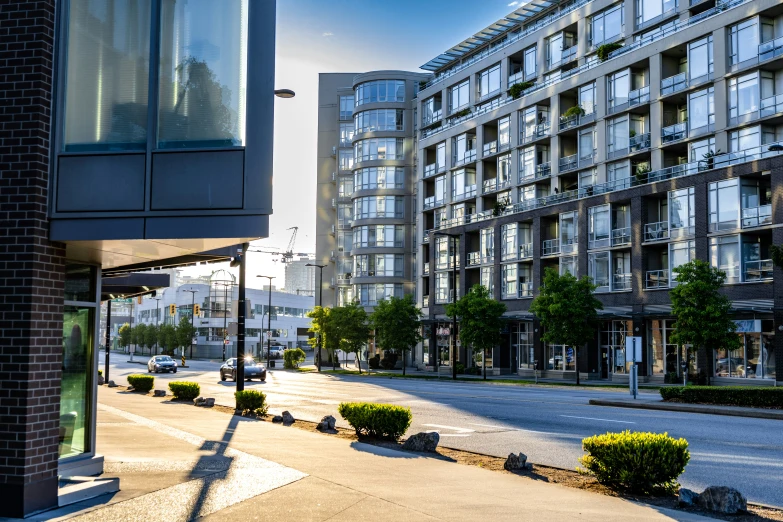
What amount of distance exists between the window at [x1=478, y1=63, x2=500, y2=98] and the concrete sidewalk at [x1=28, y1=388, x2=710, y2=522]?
55792 mm

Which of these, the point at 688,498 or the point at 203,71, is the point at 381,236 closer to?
the point at 203,71

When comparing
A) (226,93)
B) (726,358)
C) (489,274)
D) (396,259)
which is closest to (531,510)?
(226,93)

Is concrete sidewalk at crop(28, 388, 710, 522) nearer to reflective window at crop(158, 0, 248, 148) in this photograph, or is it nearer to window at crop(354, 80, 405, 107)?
reflective window at crop(158, 0, 248, 148)

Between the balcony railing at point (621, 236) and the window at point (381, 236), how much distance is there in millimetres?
34380

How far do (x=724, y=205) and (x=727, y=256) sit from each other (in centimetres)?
282

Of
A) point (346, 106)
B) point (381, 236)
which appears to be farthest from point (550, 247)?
point (346, 106)

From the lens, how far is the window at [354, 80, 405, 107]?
82.2m

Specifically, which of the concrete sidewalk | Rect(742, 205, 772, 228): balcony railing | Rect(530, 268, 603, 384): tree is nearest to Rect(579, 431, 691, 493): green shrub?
the concrete sidewalk

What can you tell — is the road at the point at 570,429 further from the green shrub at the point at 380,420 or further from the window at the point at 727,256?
→ the window at the point at 727,256

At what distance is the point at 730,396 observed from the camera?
25062 mm

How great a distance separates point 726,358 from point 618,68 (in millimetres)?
20613

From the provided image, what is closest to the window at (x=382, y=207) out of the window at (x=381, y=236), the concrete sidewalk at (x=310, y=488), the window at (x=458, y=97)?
the window at (x=381, y=236)

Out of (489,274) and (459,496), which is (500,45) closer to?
(489,274)

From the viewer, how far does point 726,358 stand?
139 feet
